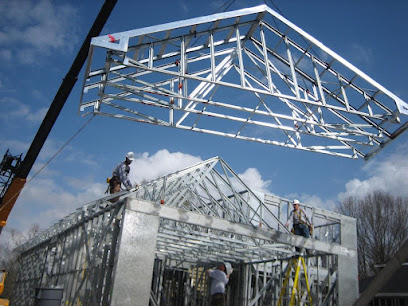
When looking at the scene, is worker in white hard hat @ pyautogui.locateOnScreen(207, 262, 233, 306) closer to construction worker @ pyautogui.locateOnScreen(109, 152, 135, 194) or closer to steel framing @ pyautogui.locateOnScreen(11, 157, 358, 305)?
steel framing @ pyautogui.locateOnScreen(11, 157, 358, 305)

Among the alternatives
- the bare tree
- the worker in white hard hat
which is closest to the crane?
the worker in white hard hat

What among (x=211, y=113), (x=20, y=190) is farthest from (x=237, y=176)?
(x=20, y=190)

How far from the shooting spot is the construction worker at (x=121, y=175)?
11633mm

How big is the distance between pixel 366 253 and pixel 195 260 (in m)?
26.0

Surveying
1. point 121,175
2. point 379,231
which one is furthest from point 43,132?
point 379,231

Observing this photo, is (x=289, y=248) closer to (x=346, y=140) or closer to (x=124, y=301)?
(x=346, y=140)

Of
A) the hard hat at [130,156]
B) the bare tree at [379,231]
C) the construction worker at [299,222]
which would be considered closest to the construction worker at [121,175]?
the hard hat at [130,156]

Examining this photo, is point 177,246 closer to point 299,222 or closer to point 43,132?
point 299,222

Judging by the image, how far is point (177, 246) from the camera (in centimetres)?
1577

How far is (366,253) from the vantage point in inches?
1507

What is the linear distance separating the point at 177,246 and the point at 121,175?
534cm

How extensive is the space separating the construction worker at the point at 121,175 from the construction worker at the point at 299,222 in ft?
19.0

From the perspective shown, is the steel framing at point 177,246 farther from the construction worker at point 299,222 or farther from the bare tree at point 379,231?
the bare tree at point 379,231

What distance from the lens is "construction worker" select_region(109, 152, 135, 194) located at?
11633 millimetres
